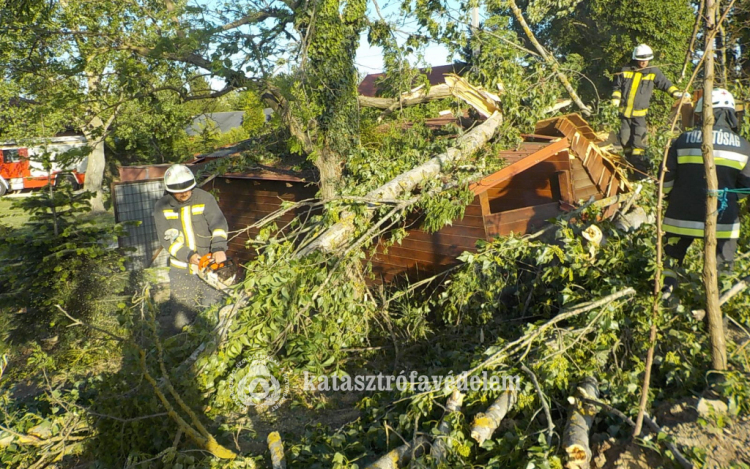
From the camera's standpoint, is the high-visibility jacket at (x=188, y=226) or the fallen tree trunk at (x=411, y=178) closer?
the fallen tree trunk at (x=411, y=178)

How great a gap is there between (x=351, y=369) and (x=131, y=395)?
2.11m

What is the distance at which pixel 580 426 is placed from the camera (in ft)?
8.96

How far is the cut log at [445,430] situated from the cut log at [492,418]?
0.47ft

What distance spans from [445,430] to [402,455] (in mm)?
275

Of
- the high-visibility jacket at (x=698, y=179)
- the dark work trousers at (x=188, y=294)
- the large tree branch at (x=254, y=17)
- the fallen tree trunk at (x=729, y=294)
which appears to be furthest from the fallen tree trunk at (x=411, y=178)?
the large tree branch at (x=254, y=17)

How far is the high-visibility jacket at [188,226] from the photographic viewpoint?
16.1ft

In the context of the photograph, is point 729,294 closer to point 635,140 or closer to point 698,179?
point 698,179

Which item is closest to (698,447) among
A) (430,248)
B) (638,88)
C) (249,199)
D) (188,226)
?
(430,248)

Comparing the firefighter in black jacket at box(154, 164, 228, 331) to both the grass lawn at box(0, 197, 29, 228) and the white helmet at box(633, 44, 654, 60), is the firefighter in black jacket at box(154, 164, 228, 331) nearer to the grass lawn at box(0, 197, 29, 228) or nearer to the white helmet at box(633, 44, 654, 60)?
the grass lawn at box(0, 197, 29, 228)

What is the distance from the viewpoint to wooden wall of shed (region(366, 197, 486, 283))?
5.70m

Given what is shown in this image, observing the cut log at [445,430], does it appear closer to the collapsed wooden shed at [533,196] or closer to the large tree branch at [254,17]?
the collapsed wooden shed at [533,196]

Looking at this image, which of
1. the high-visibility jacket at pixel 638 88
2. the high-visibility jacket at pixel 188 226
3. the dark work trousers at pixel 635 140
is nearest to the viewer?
the high-visibility jacket at pixel 188 226

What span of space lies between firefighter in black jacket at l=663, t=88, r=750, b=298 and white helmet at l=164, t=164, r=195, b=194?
408cm

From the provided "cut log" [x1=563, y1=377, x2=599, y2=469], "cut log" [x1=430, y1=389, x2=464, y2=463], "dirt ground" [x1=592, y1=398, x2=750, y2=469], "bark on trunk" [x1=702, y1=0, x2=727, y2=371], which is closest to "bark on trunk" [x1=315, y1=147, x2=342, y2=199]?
"cut log" [x1=430, y1=389, x2=464, y2=463]
